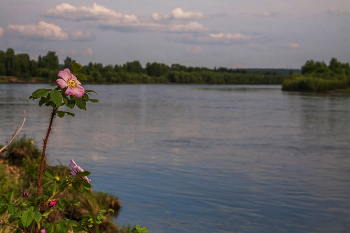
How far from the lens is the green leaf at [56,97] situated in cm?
222

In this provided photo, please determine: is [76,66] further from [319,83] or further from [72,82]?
[319,83]

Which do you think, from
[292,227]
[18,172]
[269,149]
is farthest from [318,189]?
[18,172]

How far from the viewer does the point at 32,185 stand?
8031 mm

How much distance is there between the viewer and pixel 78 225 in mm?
2621

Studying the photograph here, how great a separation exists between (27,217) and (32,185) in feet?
19.9

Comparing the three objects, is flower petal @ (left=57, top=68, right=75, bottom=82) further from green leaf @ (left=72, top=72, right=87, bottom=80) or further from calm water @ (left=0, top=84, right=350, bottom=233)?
calm water @ (left=0, top=84, right=350, bottom=233)

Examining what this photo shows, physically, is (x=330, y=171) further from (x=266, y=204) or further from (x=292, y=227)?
(x=292, y=227)

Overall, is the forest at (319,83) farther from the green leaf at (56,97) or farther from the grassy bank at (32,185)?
the green leaf at (56,97)

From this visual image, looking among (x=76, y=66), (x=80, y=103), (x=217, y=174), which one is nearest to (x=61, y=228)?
(x=80, y=103)

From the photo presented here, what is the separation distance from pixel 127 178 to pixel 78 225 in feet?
29.4

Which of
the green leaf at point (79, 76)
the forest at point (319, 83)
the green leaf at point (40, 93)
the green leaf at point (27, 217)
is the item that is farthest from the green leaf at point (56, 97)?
the forest at point (319, 83)

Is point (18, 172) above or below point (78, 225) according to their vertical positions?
below

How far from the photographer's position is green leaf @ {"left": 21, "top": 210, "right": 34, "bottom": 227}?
7.68 feet

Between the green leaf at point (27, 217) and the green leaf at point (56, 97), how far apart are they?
2.42 ft
